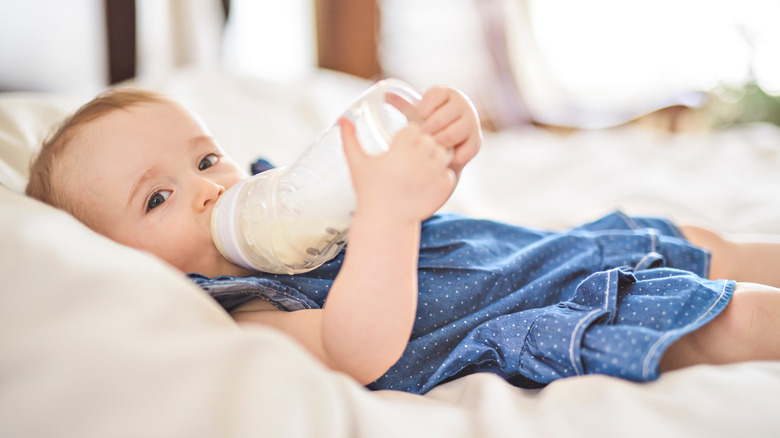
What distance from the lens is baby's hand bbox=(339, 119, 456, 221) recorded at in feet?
1.74

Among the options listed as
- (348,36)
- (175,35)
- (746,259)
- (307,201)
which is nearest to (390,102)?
(307,201)

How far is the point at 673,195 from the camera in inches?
54.0

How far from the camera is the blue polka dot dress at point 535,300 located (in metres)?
0.59

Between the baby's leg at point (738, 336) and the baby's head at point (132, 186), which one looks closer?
the baby's leg at point (738, 336)

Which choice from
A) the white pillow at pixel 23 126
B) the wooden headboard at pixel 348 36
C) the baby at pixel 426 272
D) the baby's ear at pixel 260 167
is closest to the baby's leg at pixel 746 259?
the baby at pixel 426 272

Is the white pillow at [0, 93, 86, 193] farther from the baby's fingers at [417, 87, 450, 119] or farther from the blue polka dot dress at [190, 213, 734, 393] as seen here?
the baby's fingers at [417, 87, 450, 119]

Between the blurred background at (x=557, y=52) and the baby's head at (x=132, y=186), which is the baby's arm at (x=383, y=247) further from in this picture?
the blurred background at (x=557, y=52)

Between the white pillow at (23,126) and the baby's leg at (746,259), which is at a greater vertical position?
the white pillow at (23,126)

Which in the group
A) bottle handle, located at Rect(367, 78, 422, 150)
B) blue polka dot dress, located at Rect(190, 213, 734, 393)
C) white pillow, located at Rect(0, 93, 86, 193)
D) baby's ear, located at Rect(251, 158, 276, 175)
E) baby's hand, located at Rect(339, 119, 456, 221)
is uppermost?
bottle handle, located at Rect(367, 78, 422, 150)

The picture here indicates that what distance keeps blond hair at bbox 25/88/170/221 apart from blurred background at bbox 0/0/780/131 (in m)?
1.59

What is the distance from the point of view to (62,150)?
750mm

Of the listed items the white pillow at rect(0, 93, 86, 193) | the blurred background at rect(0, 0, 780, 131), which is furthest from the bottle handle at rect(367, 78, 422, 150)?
the blurred background at rect(0, 0, 780, 131)

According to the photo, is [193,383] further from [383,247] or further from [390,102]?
[390,102]

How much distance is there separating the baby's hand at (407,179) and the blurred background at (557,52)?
1941mm
